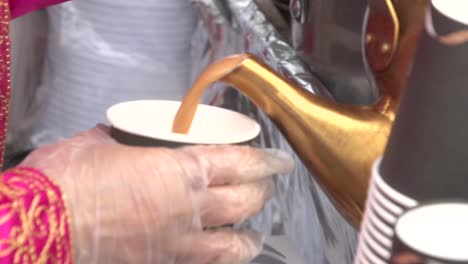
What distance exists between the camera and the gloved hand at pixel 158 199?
17.2 inches

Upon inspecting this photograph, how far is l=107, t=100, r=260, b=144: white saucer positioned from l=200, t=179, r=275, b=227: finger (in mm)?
36

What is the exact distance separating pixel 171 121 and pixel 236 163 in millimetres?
66

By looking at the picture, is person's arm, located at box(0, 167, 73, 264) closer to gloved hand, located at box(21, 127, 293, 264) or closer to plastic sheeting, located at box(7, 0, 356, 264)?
gloved hand, located at box(21, 127, 293, 264)

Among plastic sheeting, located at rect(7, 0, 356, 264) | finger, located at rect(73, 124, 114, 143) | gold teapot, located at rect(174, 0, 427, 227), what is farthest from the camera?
plastic sheeting, located at rect(7, 0, 356, 264)

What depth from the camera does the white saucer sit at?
0.44m

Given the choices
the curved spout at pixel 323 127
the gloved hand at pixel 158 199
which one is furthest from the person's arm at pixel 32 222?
the curved spout at pixel 323 127

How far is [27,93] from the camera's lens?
110 cm

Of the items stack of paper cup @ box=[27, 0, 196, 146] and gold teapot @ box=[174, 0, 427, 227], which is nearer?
gold teapot @ box=[174, 0, 427, 227]

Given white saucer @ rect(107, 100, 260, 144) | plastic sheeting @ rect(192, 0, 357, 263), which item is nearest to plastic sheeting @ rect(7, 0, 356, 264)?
plastic sheeting @ rect(192, 0, 357, 263)

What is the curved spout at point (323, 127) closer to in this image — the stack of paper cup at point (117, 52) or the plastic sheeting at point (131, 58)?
the plastic sheeting at point (131, 58)

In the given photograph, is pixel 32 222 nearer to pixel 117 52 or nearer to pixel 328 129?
pixel 328 129

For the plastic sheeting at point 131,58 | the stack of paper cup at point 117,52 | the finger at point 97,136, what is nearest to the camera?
the finger at point 97,136

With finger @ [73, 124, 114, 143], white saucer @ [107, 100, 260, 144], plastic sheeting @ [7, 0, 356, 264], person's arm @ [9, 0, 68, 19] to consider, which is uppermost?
person's arm @ [9, 0, 68, 19]

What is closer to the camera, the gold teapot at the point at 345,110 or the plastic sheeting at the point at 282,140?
the gold teapot at the point at 345,110
